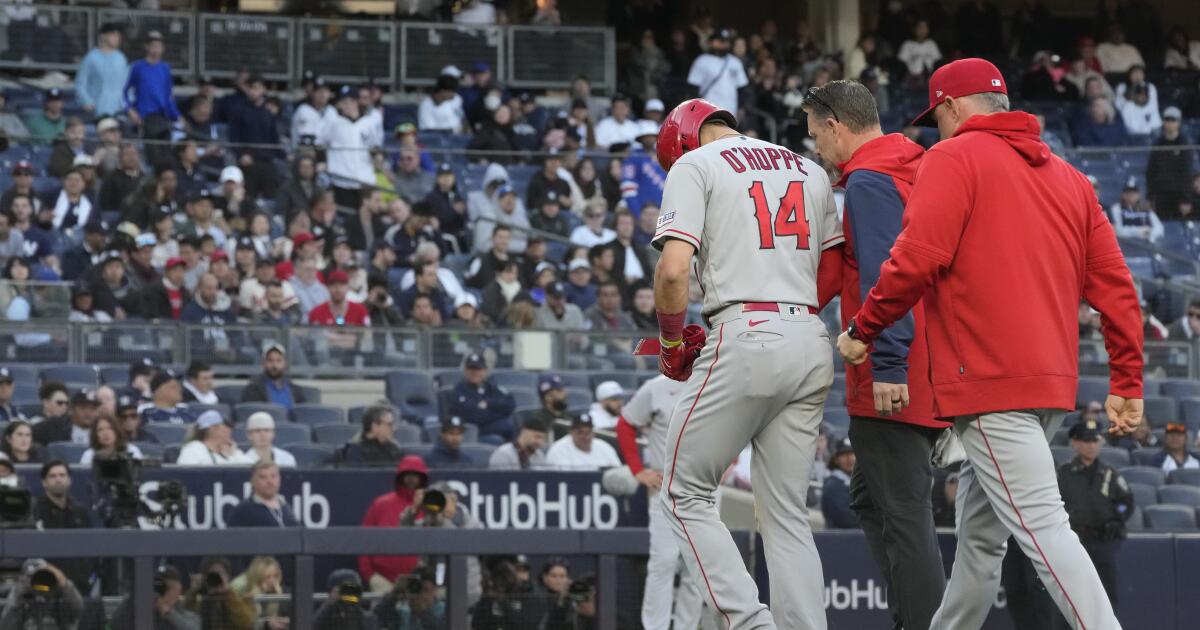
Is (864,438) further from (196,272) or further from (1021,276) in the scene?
(196,272)

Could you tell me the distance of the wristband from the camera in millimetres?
5859

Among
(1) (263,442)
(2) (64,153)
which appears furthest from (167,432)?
(2) (64,153)

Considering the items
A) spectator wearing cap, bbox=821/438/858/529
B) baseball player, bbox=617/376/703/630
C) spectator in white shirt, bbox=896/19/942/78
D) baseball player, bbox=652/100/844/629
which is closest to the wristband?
baseball player, bbox=652/100/844/629

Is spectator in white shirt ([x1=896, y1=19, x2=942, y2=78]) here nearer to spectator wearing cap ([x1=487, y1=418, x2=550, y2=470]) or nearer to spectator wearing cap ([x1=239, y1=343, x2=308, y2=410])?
spectator wearing cap ([x1=239, y1=343, x2=308, y2=410])

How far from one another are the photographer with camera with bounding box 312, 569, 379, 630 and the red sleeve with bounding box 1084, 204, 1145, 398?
3867mm

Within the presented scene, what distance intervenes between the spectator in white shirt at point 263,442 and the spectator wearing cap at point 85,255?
10.4 feet

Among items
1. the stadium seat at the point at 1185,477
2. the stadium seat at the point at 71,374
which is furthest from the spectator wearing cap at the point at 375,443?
the stadium seat at the point at 1185,477

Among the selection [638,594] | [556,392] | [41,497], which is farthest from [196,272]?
[638,594]

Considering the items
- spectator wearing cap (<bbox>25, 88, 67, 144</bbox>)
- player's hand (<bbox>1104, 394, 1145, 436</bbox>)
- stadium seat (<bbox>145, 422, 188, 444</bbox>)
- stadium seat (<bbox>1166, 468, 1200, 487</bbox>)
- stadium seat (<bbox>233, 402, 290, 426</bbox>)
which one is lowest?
stadium seat (<bbox>1166, 468, 1200, 487</bbox>)

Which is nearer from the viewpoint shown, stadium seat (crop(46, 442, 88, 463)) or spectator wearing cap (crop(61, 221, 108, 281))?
stadium seat (crop(46, 442, 88, 463))

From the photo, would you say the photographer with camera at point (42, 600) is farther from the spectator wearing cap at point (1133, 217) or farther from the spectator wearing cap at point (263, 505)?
the spectator wearing cap at point (1133, 217)

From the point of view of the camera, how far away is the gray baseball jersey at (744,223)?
232 inches

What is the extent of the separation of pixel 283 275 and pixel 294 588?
752 centimetres

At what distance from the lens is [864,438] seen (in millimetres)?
6070
